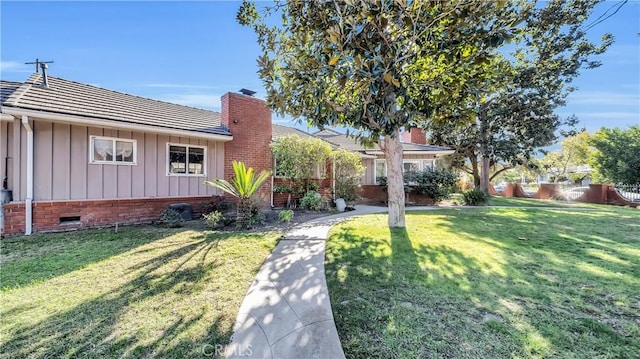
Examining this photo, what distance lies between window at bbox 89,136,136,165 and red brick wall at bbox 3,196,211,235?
4.39 ft

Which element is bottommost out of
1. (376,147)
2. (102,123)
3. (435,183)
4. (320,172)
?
(435,183)

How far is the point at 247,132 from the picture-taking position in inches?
460

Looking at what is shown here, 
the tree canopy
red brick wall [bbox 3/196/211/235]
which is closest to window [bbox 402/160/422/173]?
the tree canopy

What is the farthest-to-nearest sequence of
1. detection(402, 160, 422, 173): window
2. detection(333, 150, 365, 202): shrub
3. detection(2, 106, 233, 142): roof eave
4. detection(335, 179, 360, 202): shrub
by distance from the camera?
detection(402, 160, 422, 173): window < detection(335, 179, 360, 202): shrub < detection(333, 150, 365, 202): shrub < detection(2, 106, 233, 142): roof eave

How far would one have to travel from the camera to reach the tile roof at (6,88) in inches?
321

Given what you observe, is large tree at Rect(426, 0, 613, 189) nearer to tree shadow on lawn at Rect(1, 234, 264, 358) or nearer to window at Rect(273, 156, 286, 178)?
window at Rect(273, 156, 286, 178)

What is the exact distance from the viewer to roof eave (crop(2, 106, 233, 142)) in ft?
22.2

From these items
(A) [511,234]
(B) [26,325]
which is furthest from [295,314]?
(A) [511,234]

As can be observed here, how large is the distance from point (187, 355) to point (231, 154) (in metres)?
9.51

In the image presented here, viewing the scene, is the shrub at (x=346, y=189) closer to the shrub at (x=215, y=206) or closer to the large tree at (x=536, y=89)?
the shrub at (x=215, y=206)

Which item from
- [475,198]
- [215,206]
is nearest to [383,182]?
[475,198]

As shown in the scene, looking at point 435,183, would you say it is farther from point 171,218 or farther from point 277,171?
point 171,218

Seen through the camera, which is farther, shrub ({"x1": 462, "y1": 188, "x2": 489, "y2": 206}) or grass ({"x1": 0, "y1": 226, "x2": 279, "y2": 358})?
shrub ({"x1": 462, "y1": 188, "x2": 489, "y2": 206})

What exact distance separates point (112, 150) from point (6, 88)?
442 cm
